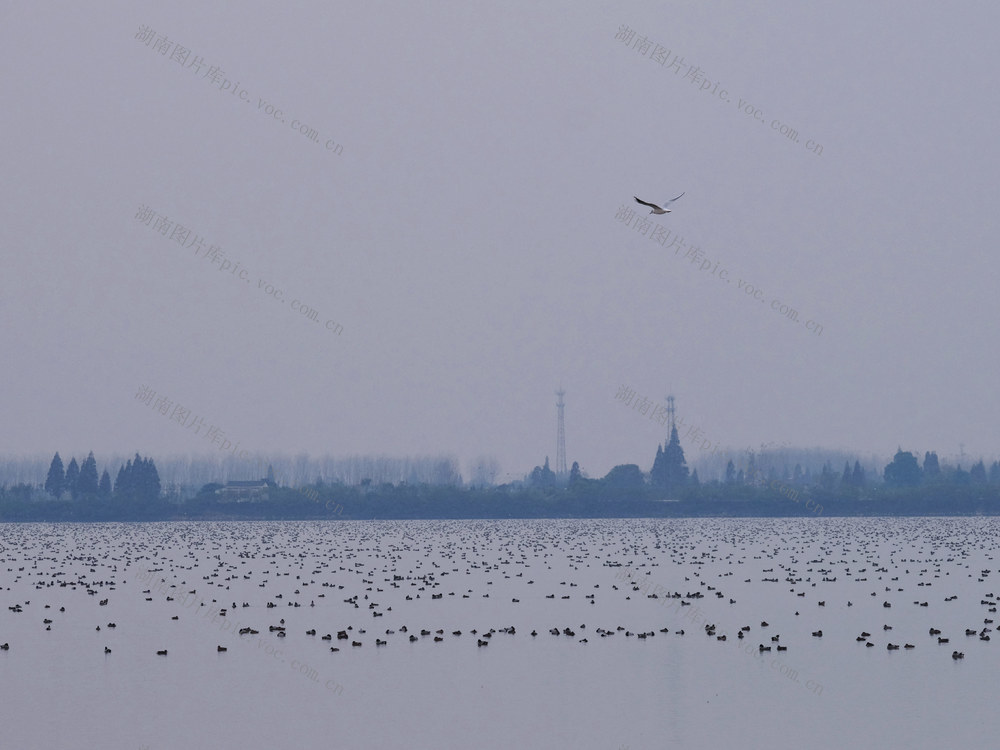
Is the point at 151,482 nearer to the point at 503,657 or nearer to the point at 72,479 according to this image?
the point at 72,479

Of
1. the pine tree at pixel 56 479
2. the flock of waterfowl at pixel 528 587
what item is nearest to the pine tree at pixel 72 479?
the pine tree at pixel 56 479

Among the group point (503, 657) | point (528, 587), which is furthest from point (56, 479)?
point (503, 657)

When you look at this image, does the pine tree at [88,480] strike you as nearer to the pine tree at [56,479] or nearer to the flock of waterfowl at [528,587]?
the pine tree at [56,479]

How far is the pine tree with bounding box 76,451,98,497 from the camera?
18088 centimetres

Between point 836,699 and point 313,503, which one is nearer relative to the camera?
point 836,699

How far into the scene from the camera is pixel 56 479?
7402 inches

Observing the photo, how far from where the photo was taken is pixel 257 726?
2398 centimetres

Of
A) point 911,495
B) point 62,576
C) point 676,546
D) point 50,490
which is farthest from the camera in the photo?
point 50,490

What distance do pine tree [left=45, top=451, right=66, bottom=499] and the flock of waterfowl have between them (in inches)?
4233

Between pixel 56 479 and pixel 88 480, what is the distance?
9.47m

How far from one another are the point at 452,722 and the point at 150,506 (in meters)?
152

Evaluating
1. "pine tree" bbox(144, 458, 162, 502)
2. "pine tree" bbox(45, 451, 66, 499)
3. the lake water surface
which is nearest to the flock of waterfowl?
the lake water surface

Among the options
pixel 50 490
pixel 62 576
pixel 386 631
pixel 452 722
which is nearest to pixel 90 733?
pixel 452 722

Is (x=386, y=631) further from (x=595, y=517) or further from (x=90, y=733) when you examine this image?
(x=595, y=517)
